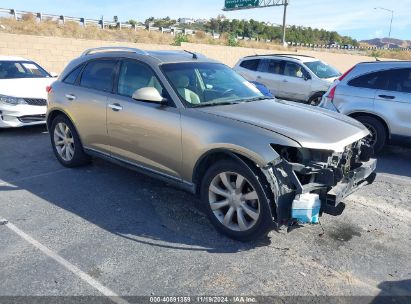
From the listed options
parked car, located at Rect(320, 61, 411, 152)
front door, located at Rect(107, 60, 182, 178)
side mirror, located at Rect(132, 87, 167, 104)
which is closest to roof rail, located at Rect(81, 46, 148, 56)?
front door, located at Rect(107, 60, 182, 178)

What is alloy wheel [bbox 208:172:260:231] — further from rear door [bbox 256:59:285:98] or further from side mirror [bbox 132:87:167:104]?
rear door [bbox 256:59:285:98]

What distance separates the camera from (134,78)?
4.74m

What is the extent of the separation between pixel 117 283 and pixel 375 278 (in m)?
2.10

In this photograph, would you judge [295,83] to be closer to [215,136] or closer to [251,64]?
[251,64]

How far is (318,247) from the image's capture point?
367 cm

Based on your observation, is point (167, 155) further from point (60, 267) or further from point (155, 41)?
point (155, 41)

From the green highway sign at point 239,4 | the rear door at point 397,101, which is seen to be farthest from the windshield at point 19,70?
the green highway sign at point 239,4

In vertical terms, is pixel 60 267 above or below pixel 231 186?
below

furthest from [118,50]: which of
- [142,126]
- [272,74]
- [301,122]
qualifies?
[272,74]

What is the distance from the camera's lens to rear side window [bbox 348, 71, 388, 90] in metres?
6.62

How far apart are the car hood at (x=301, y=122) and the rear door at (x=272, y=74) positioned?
8657 mm

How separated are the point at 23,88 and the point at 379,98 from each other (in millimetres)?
6886

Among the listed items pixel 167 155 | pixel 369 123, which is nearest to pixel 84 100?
pixel 167 155

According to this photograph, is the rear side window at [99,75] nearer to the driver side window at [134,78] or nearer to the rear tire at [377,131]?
the driver side window at [134,78]
